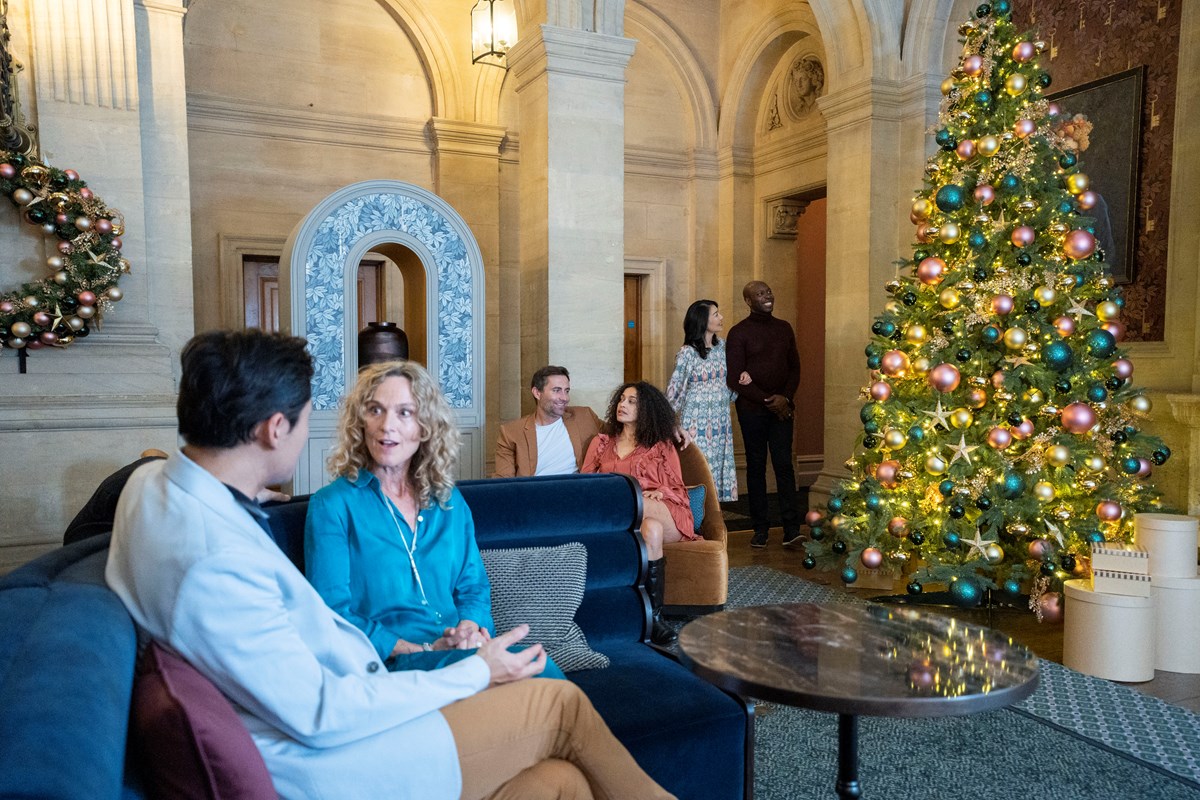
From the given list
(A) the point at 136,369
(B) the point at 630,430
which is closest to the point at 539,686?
(B) the point at 630,430

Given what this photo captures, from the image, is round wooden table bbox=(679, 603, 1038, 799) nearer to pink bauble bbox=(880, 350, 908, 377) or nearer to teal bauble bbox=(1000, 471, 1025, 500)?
teal bauble bbox=(1000, 471, 1025, 500)

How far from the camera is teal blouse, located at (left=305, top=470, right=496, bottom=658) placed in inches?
86.8

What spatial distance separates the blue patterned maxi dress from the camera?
5.82 m

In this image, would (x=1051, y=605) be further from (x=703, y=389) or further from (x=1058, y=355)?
(x=703, y=389)

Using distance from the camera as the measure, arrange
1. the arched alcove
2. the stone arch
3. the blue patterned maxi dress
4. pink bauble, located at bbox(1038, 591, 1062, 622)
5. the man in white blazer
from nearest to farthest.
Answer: the man in white blazer, pink bauble, located at bbox(1038, 591, 1062, 622), the arched alcove, the blue patterned maxi dress, the stone arch

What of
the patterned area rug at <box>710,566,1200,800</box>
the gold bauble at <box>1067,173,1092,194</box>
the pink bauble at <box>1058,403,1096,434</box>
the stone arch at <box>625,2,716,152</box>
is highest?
the stone arch at <box>625,2,716,152</box>

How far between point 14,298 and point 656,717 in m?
4.48

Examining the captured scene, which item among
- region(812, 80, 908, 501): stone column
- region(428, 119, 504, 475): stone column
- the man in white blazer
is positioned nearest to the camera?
the man in white blazer

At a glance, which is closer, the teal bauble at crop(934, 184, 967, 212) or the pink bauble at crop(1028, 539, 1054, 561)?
the pink bauble at crop(1028, 539, 1054, 561)

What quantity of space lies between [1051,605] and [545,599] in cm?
306

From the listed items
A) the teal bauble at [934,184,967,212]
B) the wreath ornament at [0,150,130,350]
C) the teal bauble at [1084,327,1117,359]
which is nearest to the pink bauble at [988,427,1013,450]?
the teal bauble at [1084,327,1117,359]

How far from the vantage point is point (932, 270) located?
499cm

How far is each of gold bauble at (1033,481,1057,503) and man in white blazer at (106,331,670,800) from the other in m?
3.52

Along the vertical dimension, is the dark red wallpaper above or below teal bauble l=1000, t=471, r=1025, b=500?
above
